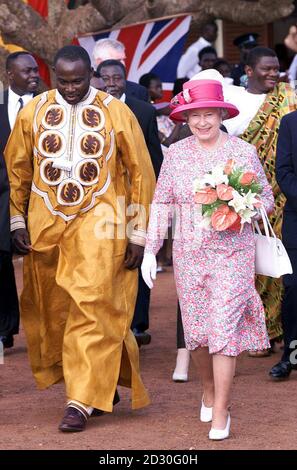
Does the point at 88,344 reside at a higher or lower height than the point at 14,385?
higher

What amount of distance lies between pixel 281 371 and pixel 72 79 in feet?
8.14

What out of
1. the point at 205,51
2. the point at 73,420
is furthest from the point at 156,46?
the point at 73,420

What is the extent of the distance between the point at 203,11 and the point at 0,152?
28.1 feet

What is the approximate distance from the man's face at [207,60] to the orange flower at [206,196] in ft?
28.9

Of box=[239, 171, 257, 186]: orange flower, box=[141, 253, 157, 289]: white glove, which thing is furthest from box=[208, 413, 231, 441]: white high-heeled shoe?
box=[239, 171, 257, 186]: orange flower

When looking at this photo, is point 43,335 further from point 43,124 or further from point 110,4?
point 110,4

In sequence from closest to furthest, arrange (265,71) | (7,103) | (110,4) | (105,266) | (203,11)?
(105,266), (265,71), (7,103), (110,4), (203,11)

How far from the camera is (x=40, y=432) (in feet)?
23.9

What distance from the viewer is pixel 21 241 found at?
7.59 m

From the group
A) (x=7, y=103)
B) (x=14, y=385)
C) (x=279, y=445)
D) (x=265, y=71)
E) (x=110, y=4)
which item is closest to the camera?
(x=279, y=445)

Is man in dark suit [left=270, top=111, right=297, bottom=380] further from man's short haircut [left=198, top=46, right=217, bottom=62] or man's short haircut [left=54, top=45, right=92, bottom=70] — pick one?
man's short haircut [left=198, top=46, right=217, bottom=62]

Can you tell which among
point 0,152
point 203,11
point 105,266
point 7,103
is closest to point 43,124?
point 0,152

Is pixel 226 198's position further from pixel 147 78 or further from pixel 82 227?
pixel 147 78

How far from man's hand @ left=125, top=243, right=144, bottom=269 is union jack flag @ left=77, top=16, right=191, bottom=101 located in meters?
7.24
